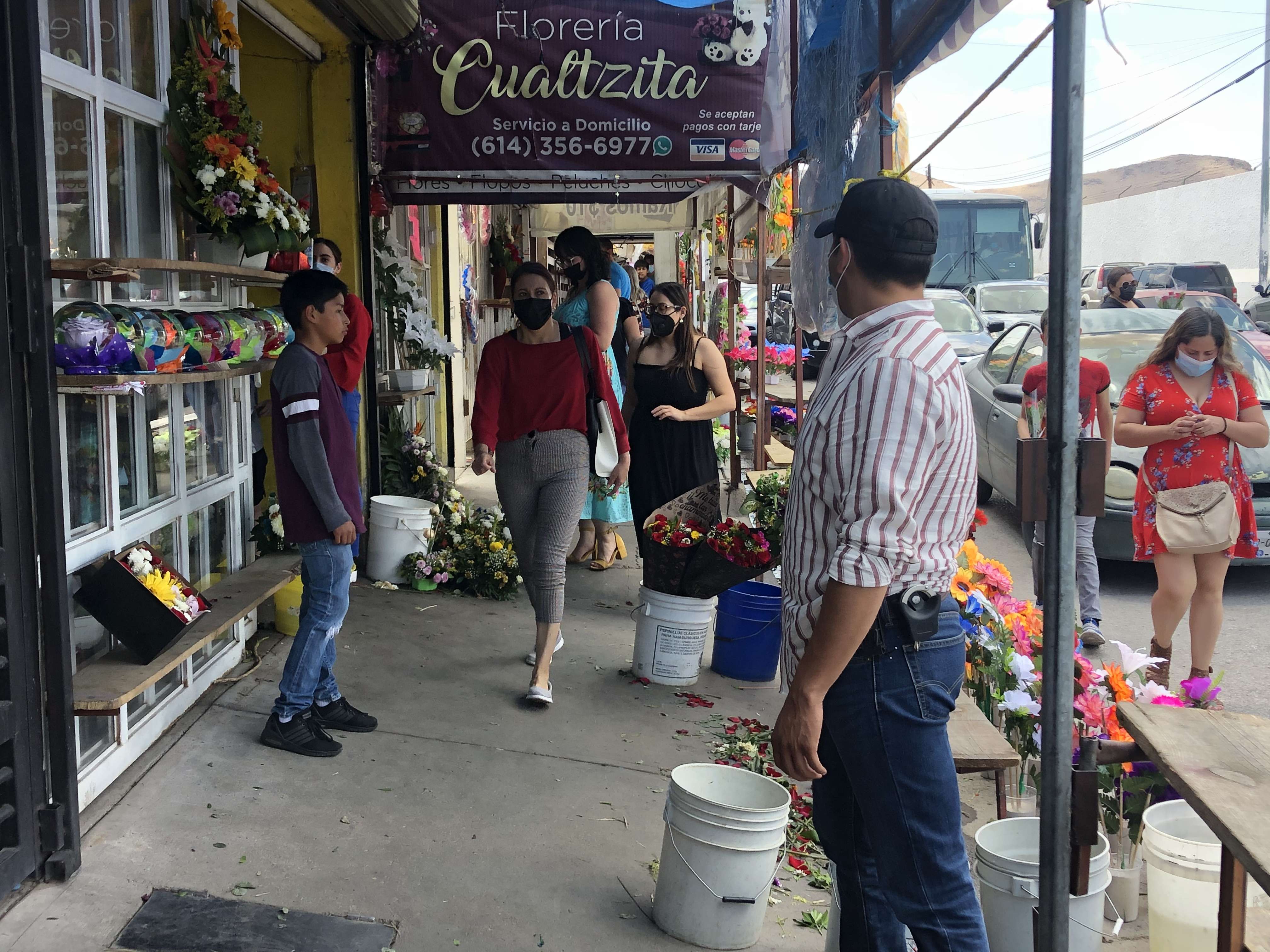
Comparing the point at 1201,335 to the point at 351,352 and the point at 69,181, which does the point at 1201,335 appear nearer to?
the point at 351,352

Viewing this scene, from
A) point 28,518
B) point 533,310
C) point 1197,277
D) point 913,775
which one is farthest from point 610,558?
point 1197,277

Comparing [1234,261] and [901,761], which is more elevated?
[1234,261]

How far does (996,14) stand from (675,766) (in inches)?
112

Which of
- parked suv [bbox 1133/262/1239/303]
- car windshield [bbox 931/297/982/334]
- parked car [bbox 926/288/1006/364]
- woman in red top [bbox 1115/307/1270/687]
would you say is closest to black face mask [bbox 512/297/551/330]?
woman in red top [bbox 1115/307/1270/687]

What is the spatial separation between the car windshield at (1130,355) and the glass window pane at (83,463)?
21.1ft

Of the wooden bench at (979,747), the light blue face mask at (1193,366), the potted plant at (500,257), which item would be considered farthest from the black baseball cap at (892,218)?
the potted plant at (500,257)

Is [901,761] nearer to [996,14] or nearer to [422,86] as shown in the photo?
[996,14]

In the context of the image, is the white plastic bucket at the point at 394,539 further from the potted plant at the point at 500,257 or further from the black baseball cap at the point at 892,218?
the potted plant at the point at 500,257

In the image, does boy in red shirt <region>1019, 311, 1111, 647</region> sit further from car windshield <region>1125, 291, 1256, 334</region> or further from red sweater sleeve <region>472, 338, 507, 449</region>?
car windshield <region>1125, 291, 1256, 334</region>

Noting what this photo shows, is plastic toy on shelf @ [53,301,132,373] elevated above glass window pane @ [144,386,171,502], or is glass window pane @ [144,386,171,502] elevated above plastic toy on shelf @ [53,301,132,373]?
plastic toy on shelf @ [53,301,132,373]

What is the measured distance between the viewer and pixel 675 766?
4180 millimetres

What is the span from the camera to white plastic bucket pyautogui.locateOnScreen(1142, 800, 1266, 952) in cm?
269

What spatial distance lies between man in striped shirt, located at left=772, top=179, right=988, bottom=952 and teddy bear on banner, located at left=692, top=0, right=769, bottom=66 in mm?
4223

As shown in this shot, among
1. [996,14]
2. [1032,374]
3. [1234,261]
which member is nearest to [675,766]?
[996,14]
